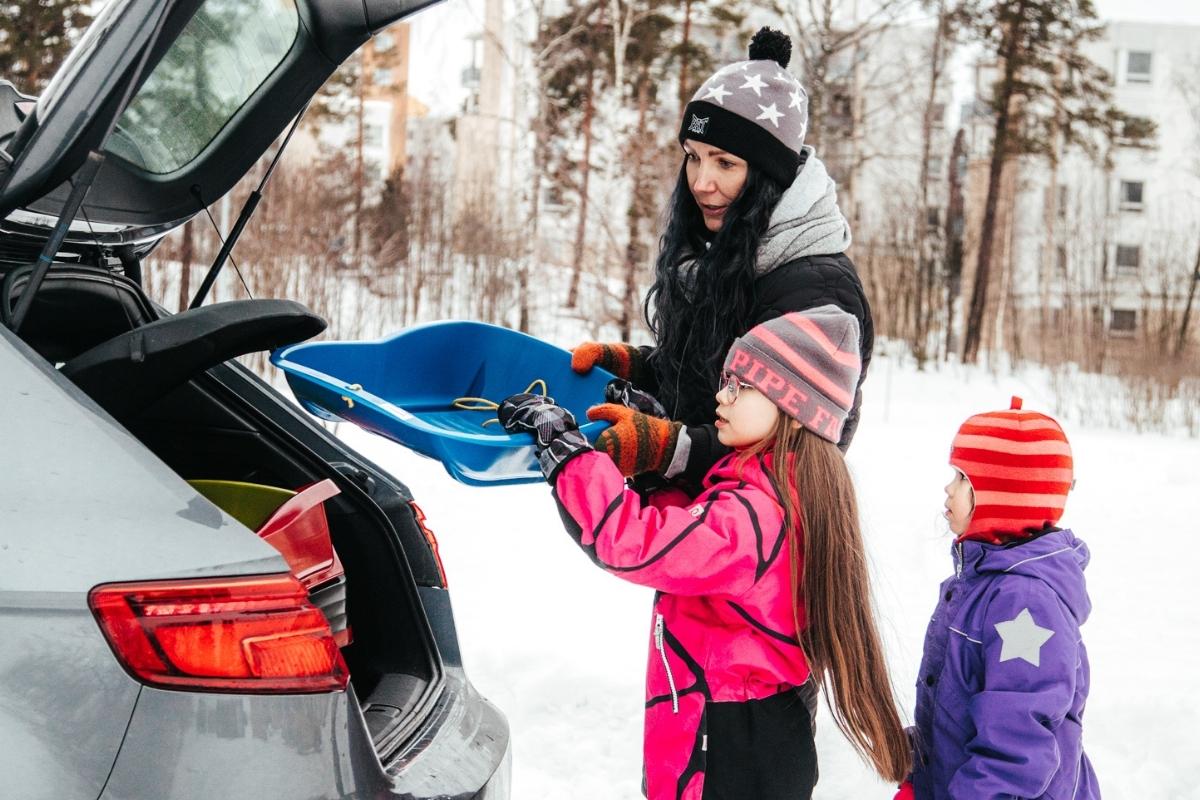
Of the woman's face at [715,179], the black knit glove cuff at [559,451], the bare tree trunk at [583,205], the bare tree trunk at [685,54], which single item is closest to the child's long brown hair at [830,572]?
the black knit glove cuff at [559,451]

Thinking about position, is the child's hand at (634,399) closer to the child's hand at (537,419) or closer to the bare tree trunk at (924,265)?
the child's hand at (537,419)

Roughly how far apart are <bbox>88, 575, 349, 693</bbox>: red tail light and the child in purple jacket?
1.24m

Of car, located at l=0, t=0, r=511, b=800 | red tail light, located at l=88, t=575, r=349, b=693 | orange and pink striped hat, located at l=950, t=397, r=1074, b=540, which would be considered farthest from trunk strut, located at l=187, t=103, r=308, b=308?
orange and pink striped hat, located at l=950, t=397, r=1074, b=540

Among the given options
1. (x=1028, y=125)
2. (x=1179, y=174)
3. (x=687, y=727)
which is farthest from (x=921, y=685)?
(x=1179, y=174)

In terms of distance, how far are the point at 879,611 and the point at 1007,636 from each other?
1.20ft

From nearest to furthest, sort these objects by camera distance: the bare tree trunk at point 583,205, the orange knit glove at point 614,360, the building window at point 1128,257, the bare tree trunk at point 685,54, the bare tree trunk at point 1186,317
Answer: the orange knit glove at point 614,360
the bare tree trunk at point 1186,317
the building window at point 1128,257
the bare tree trunk at point 583,205
the bare tree trunk at point 685,54

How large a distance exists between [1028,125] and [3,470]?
24581 millimetres

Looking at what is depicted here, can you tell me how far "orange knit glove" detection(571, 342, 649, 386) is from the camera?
2.63 m

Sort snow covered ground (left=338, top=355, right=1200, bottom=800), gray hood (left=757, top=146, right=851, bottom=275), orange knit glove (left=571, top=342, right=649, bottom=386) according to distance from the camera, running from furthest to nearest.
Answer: snow covered ground (left=338, top=355, right=1200, bottom=800) < orange knit glove (left=571, top=342, right=649, bottom=386) < gray hood (left=757, top=146, right=851, bottom=275)

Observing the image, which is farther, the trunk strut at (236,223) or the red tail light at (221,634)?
the trunk strut at (236,223)

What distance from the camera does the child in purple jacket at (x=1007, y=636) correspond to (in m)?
1.92

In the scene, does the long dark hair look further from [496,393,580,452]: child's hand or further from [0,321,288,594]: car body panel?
[0,321,288,594]: car body panel

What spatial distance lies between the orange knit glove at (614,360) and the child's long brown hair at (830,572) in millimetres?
662

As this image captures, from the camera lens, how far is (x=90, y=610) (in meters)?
1.32
